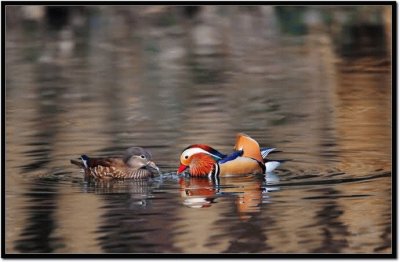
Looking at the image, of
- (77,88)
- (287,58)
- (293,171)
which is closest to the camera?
(293,171)

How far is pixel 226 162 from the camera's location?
1262 centimetres

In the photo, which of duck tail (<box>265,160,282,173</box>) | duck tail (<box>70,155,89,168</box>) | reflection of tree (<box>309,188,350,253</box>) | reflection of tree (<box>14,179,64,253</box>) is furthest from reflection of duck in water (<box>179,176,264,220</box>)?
reflection of tree (<box>14,179,64,253</box>)

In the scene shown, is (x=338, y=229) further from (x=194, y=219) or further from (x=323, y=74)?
(x=323, y=74)

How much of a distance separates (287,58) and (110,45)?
222cm

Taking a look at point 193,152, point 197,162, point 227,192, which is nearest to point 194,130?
point 193,152

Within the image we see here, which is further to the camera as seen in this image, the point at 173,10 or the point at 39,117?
the point at 173,10

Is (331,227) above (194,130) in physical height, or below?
below

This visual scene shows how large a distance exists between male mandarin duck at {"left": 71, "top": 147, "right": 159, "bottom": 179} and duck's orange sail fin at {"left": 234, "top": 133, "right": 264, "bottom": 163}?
0.66 meters

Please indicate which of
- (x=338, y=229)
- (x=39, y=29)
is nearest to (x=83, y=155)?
(x=338, y=229)

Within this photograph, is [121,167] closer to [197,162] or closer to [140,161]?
[140,161]

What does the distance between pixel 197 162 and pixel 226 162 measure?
0.21 metres

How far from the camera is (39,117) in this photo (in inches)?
581

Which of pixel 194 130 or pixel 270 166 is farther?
pixel 194 130

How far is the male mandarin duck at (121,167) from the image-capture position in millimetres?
12477
